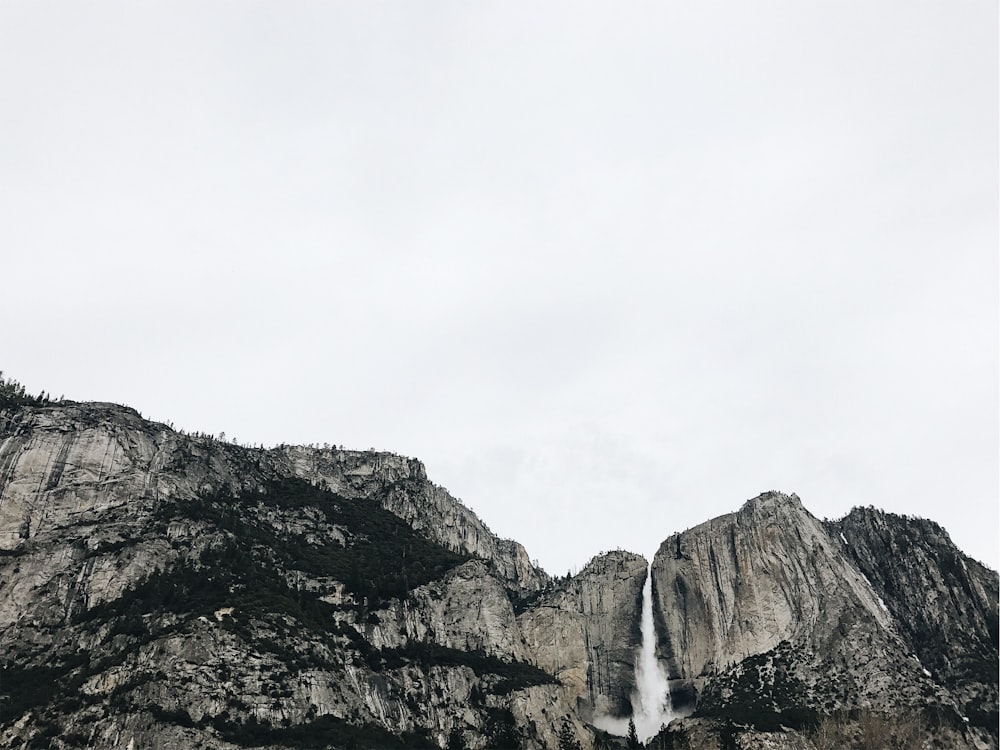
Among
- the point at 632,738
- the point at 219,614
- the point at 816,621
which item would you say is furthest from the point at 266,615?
the point at 816,621

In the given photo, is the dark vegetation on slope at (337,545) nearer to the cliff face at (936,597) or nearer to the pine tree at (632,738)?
the pine tree at (632,738)

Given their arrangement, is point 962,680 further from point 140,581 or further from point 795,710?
point 140,581

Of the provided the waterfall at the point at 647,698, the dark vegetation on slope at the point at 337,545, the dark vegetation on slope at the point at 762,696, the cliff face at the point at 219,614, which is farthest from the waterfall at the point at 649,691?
the dark vegetation on slope at the point at 337,545

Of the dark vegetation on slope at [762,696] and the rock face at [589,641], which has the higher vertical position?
the rock face at [589,641]

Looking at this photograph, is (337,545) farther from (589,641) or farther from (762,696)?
(762,696)

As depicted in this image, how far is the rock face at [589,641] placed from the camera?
175 metres

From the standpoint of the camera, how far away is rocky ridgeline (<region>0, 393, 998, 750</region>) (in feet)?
377

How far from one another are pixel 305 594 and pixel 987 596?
135 meters

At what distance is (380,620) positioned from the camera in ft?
477

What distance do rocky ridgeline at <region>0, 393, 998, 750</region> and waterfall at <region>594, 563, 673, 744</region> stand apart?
8.90 feet

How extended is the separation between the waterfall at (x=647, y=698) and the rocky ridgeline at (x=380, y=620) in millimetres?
2714

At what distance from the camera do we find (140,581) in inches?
5167

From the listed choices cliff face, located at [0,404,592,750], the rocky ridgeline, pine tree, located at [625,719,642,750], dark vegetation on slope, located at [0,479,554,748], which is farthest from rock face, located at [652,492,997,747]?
dark vegetation on slope, located at [0,479,554,748]

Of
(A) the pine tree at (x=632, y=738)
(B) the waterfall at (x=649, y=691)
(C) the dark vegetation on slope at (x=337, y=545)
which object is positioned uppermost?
(C) the dark vegetation on slope at (x=337, y=545)
